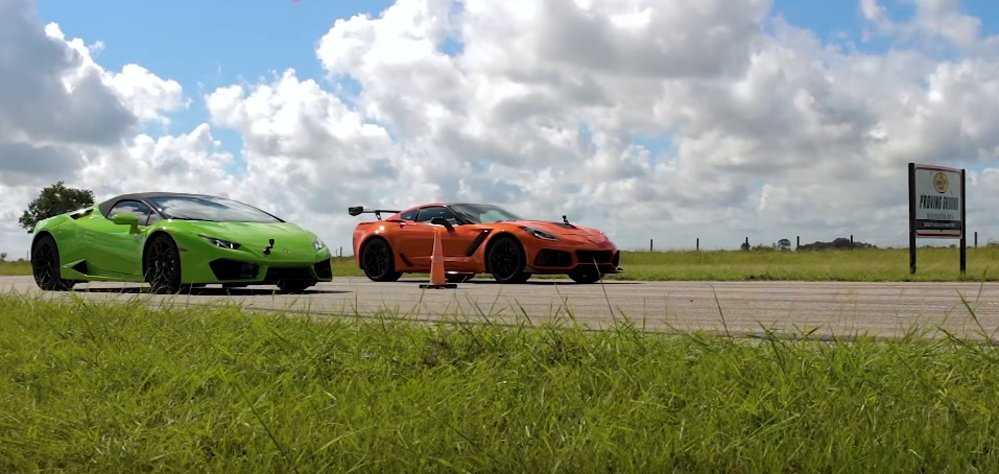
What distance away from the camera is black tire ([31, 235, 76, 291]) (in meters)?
11.8

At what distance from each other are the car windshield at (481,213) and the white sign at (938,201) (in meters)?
10.9

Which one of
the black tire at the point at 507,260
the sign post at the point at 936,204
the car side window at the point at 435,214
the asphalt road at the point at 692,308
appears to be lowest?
the asphalt road at the point at 692,308

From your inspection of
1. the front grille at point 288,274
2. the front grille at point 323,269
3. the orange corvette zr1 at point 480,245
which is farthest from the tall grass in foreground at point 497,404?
the orange corvette zr1 at point 480,245

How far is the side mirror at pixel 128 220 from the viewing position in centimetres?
1027

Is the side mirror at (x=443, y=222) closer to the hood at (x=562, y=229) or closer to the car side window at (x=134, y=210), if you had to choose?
the hood at (x=562, y=229)

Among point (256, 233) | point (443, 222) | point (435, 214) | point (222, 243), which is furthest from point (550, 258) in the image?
point (222, 243)

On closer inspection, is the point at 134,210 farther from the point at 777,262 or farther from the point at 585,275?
the point at 777,262

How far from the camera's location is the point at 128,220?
10375 mm

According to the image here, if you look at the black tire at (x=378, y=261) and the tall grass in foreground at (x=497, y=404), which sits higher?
the black tire at (x=378, y=261)

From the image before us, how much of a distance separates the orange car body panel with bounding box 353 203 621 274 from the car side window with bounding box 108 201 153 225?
4515 mm

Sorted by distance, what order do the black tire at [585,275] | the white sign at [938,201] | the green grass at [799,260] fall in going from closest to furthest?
the black tire at [585,275], the white sign at [938,201], the green grass at [799,260]

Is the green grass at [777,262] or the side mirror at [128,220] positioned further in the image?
the green grass at [777,262]

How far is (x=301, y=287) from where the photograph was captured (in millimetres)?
11250

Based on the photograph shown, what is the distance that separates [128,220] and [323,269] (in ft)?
7.76
